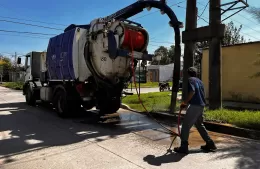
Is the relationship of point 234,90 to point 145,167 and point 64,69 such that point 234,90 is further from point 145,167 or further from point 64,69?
point 145,167

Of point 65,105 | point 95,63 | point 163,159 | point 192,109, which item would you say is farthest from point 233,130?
point 65,105

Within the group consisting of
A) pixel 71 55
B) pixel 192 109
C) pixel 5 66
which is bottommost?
pixel 192 109

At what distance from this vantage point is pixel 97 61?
9.70 metres

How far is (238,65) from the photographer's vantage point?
14.6 m

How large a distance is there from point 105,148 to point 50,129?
9.03 ft

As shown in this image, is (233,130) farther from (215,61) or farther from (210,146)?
(215,61)

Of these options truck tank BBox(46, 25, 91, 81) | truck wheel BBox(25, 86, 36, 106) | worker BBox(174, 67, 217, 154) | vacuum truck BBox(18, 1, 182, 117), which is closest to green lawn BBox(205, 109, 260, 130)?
worker BBox(174, 67, 217, 154)

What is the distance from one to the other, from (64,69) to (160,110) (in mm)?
3964

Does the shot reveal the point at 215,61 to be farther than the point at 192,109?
Yes

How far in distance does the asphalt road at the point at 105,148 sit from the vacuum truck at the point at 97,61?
1186mm

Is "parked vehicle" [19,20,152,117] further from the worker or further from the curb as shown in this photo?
the worker

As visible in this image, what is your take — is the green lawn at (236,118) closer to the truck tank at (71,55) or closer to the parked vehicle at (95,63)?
the parked vehicle at (95,63)

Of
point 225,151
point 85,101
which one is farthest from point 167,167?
point 85,101

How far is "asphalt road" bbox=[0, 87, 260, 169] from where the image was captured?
5234mm
